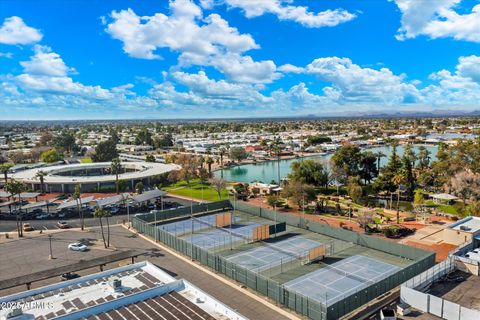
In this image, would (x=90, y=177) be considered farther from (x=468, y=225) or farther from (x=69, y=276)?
(x=468, y=225)

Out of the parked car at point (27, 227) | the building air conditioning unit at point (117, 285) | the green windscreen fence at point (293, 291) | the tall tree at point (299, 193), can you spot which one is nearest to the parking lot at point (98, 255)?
the green windscreen fence at point (293, 291)

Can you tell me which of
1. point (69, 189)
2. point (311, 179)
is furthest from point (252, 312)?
point (69, 189)

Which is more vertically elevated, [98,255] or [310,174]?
[310,174]

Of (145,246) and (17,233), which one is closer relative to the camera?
(145,246)

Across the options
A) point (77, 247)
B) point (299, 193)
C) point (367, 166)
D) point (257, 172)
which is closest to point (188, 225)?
point (77, 247)

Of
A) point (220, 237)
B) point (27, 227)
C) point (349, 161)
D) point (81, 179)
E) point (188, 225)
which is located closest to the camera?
point (220, 237)

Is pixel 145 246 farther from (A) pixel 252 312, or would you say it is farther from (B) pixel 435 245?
(B) pixel 435 245
